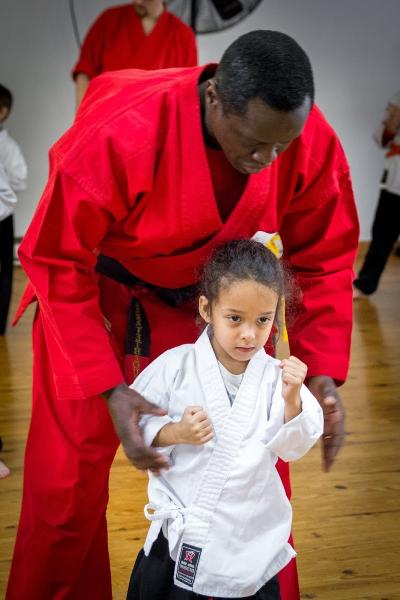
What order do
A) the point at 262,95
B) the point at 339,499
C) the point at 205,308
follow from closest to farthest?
the point at 262,95, the point at 205,308, the point at 339,499

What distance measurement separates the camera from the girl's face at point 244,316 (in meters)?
1.46

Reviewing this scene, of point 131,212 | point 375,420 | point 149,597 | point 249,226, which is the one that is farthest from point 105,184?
point 375,420

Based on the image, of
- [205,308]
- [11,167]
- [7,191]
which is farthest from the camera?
[11,167]

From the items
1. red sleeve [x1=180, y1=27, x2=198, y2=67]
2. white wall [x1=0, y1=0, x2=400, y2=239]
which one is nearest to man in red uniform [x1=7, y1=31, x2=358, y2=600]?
red sleeve [x1=180, y1=27, x2=198, y2=67]

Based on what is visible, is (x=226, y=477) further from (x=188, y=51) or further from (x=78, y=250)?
(x=188, y=51)

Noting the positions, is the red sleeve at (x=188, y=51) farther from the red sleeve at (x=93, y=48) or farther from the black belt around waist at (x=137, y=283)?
the black belt around waist at (x=137, y=283)

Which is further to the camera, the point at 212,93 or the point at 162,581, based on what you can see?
the point at 162,581

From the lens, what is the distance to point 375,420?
316 cm

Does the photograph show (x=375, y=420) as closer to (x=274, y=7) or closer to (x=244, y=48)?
(x=244, y=48)

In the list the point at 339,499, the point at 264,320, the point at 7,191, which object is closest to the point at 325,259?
the point at 264,320

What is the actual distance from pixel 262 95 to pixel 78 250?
1.30ft

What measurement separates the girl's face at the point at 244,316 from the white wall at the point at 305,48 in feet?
13.0

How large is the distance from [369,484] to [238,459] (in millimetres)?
1324

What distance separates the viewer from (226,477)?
4.78 ft
